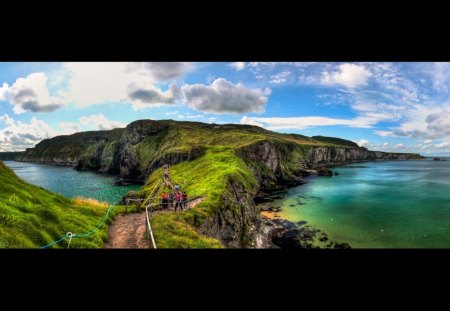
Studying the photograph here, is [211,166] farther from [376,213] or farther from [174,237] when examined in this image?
[174,237]

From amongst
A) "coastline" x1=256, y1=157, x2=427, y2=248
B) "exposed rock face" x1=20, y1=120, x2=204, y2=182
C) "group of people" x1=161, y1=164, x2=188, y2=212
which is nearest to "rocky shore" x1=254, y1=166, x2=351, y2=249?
"coastline" x1=256, y1=157, x2=427, y2=248

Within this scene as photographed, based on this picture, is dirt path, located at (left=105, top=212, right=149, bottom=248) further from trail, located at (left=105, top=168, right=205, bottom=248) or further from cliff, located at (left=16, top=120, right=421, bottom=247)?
cliff, located at (left=16, top=120, right=421, bottom=247)

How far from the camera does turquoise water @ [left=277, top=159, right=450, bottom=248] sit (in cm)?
3262

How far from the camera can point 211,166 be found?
1937 inches

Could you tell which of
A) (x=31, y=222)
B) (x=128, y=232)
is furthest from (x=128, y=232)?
(x=31, y=222)

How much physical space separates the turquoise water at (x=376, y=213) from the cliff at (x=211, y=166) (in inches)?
351

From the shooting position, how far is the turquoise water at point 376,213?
3262cm

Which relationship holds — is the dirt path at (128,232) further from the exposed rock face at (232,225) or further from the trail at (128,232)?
the exposed rock face at (232,225)

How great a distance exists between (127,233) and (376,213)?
4407 centimetres

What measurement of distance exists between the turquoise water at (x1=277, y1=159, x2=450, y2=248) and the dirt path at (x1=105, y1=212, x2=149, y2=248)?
2569 cm

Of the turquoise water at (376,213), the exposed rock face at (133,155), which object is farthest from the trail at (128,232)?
the exposed rock face at (133,155)
